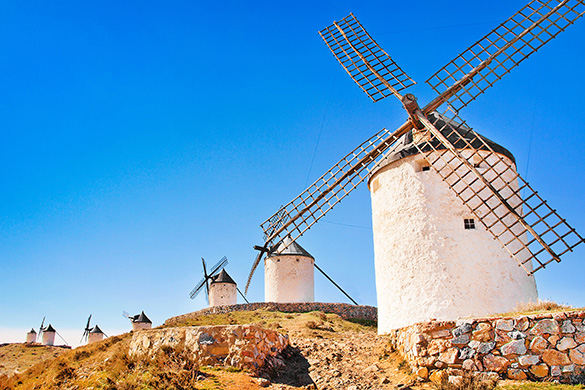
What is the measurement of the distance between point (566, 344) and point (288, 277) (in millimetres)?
20310

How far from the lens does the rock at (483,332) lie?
7.06 metres

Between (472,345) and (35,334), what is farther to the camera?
(35,334)

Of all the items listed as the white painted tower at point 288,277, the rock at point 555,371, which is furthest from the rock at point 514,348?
the white painted tower at point 288,277

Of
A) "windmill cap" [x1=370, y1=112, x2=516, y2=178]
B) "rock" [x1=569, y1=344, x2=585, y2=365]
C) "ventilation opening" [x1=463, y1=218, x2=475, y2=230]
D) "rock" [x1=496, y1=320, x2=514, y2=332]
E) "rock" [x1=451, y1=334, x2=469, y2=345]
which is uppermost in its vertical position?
"windmill cap" [x1=370, y1=112, x2=516, y2=178]

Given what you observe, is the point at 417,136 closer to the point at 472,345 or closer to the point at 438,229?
the point at 438,229

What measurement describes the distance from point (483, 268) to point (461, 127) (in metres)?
4.23

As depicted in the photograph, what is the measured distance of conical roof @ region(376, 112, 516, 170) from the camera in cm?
1280

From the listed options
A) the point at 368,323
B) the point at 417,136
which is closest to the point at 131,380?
the point at 417,136

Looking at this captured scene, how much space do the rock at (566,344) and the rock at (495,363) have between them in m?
0.74

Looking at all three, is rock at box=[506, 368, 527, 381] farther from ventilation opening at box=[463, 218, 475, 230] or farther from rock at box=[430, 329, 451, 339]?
ventilation opening at box=[463, 218, 475, 230]

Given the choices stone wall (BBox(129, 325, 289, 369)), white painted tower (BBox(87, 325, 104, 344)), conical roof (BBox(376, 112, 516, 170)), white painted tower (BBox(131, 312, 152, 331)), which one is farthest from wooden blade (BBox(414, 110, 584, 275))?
white painted tower (BBox(87, 325, 104, 344))

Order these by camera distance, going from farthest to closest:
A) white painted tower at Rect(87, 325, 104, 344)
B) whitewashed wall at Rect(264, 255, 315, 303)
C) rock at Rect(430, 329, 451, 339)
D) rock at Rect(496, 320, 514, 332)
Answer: white painted tower at Rect(87, 325, 104, 344)
whitewashed wall at Rect(264, 255, 315, 303)
rock at Rect(430, 329, 451, 339)
rock at Rect(496, 320, 514, 332)

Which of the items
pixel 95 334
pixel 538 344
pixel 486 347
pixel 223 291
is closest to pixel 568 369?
pixel 538 344

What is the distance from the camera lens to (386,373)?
858 centimetres
